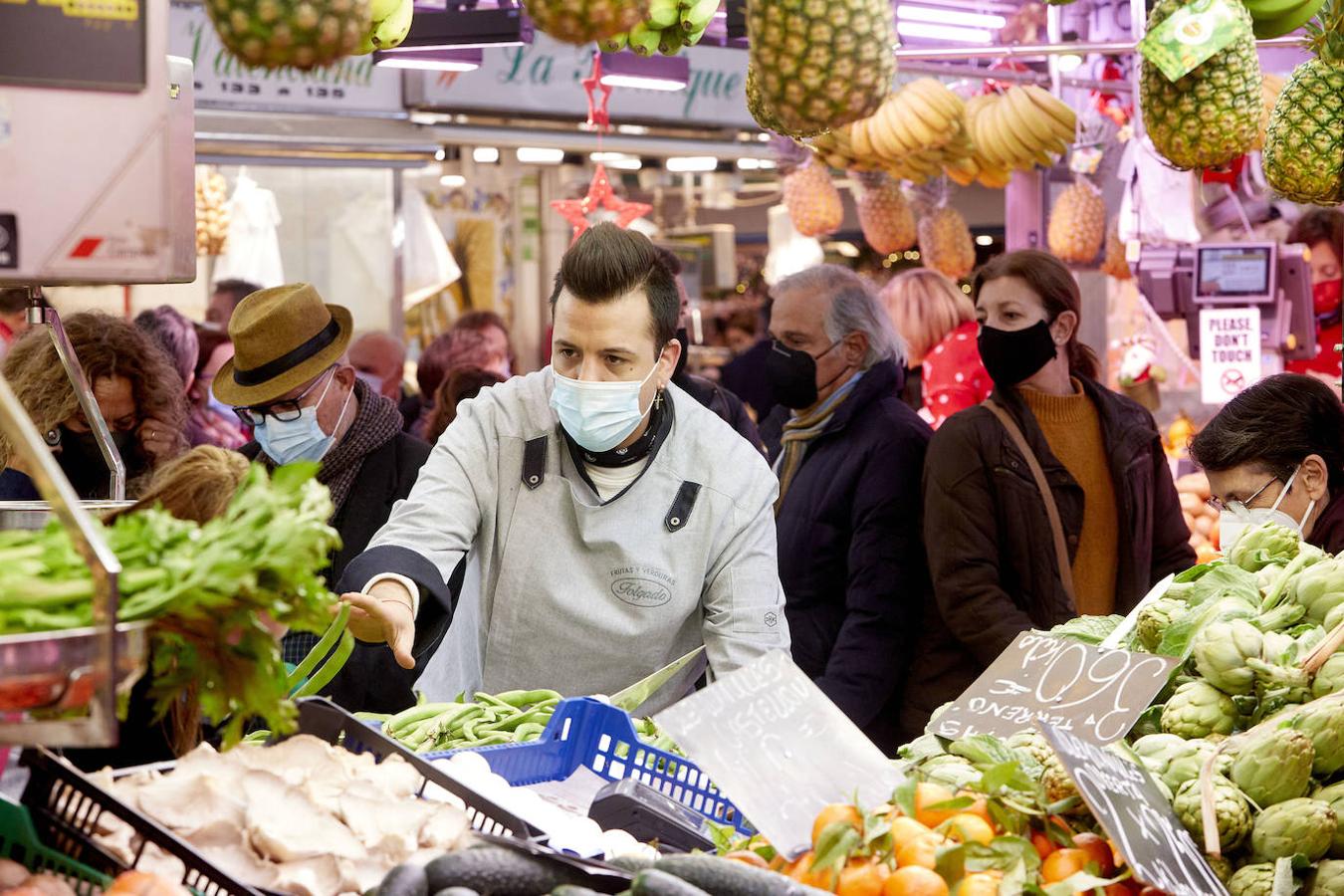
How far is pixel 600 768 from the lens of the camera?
272 cm

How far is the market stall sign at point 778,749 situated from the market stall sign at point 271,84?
648 cm

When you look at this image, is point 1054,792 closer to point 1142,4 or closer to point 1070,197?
point 1142,4

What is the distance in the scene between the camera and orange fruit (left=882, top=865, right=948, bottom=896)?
1.99 meters

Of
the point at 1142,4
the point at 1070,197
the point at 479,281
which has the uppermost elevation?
the point at 1142,4

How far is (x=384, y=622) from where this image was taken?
257 centimetres

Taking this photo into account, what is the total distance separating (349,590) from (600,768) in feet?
1.83

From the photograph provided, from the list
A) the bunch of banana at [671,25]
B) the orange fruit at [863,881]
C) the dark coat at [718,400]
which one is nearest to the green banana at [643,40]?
the bunch of banana at [671,25]

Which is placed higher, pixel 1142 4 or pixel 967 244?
pixel 1142 4

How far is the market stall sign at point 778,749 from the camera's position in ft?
7.09

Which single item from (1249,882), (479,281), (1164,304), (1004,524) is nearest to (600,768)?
(1249,882)

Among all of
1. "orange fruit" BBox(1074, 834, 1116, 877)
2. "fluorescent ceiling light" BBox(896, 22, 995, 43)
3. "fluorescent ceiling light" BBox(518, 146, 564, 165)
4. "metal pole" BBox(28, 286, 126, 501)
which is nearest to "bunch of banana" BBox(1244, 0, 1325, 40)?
"orange fruit" BBox(1074, 834, 1116, 877)

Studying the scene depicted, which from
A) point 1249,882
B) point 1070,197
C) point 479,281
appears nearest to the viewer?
point 1249,882

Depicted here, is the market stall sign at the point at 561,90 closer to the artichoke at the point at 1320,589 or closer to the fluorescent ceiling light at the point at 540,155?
the fluorescent ceiling light at the point at 540,155

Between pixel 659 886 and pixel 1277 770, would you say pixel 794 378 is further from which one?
pixel 659 886
